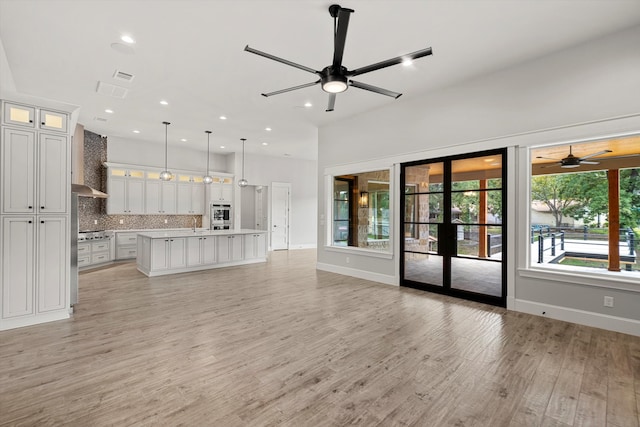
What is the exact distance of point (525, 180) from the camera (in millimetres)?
4086

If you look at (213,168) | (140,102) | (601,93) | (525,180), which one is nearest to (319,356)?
(525,180)

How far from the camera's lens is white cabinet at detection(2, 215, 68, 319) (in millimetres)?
3385

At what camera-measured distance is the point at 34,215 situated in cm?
354

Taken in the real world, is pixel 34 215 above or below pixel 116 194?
below

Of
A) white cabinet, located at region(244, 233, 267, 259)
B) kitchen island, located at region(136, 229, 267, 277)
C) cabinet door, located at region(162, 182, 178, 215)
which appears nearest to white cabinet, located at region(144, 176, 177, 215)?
cabinet door, located at region(162, 182, 178, 215)

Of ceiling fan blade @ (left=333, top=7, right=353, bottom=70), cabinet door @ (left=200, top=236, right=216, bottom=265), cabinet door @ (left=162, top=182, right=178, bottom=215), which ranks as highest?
ceiling fan blade @ (left=333, top=7, right=353, bottom=70)

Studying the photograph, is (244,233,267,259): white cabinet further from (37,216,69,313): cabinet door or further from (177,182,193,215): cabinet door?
(37,216,69,313): cabinet door

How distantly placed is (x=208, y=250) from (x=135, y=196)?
325 centimetres

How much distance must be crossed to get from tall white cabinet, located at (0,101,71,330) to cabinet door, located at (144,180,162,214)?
5.26 meters

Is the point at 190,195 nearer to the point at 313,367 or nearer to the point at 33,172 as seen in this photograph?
the point at 33,172

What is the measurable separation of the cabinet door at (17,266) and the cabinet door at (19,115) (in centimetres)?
110

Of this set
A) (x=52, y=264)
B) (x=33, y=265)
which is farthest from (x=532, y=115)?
(x=33, y=265)

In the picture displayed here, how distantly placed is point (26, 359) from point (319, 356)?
105 inches

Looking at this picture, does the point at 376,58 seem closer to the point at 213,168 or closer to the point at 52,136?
the point at 52,136
